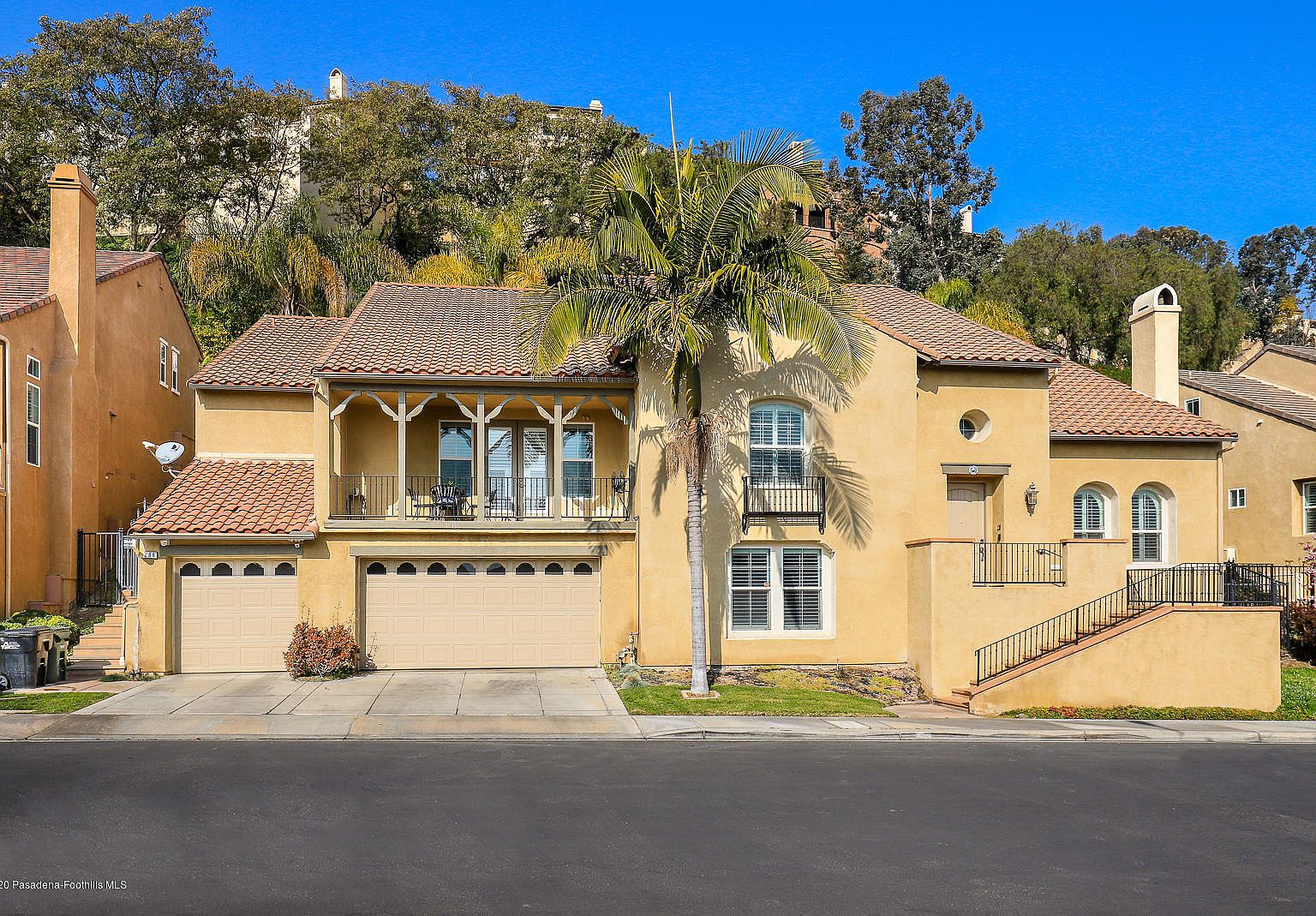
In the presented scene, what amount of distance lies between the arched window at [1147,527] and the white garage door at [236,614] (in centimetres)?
1768

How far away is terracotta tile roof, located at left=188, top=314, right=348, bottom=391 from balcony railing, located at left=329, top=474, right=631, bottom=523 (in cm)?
247

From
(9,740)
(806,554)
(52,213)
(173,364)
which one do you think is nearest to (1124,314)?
(806,554)

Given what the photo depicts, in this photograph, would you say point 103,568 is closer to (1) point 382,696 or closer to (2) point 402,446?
(2) point 402,446

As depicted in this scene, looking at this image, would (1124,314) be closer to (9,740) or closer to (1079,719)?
(1079,719)

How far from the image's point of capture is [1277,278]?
75.9m

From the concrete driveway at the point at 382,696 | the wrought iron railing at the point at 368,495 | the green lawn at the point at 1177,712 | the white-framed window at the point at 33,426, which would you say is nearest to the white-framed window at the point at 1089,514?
the green lawn at the point at 1177,712

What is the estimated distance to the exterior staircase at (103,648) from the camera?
20156 mm

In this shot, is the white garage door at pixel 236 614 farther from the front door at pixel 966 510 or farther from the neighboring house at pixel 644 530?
the front door at pixel 966 510

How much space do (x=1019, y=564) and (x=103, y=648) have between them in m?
17.1

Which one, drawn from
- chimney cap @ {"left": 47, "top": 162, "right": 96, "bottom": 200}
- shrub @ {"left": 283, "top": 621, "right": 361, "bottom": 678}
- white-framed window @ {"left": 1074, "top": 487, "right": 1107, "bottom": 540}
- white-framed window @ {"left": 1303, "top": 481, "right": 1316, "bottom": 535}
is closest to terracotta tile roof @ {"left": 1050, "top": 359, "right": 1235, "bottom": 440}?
white-framed window @ {"left": 1074, "top": 487, "right": 1107, "bottom": 540}

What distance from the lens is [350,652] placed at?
65.9ft

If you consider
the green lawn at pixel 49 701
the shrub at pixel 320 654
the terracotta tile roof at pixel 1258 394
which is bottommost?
the green lawn at pixel 49 701

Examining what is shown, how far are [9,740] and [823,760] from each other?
10.5 meters

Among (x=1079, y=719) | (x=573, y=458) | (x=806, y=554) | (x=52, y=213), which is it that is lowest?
(x=1079, y=719)
